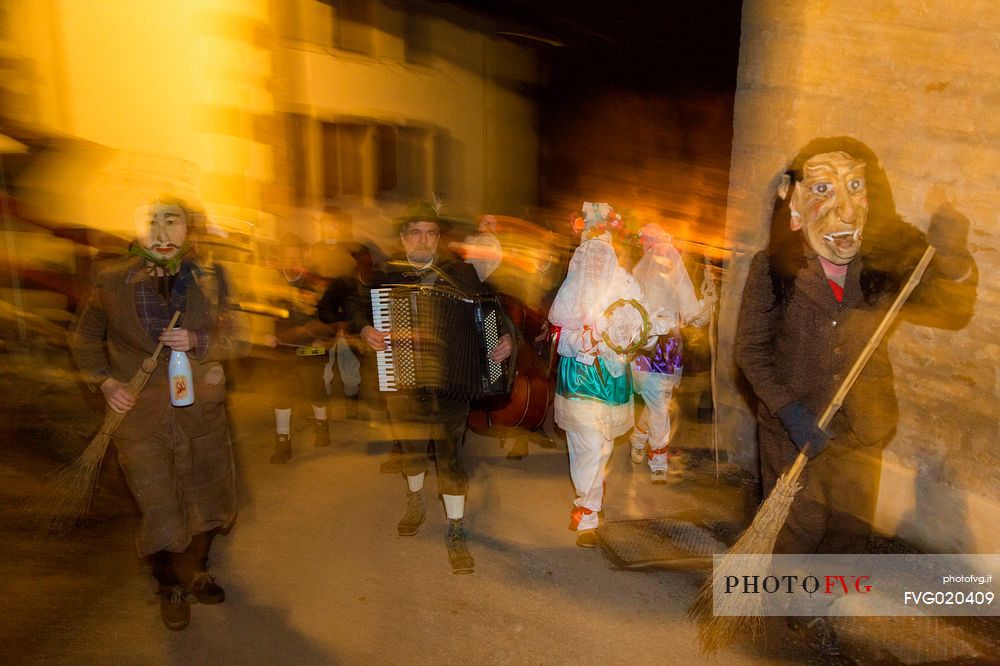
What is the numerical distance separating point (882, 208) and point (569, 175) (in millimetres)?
9843

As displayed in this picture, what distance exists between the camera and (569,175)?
13156 millimetres

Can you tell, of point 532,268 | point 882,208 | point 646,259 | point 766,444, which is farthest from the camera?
point 532,268

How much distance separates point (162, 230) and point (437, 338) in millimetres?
1599

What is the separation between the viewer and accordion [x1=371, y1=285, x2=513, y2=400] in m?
4.39

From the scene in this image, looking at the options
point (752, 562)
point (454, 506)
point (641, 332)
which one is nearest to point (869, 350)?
point (752, 562)

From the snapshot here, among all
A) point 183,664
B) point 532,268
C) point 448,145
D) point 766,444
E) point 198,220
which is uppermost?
point 448,145

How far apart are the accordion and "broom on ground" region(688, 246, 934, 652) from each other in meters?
1.66

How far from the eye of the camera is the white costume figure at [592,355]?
4.59 meters

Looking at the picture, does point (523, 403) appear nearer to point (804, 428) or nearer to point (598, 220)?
point (598, 220)

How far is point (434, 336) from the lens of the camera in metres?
4.39

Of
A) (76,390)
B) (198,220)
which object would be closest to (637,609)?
(198,220)

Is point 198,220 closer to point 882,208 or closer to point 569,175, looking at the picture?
point 882,208

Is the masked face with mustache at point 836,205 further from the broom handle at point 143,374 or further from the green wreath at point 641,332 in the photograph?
the broom handle at point 143,374

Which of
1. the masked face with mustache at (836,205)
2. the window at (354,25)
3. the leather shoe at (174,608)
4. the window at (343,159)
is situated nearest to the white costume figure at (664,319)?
the masked face with mustache at (836,205)
